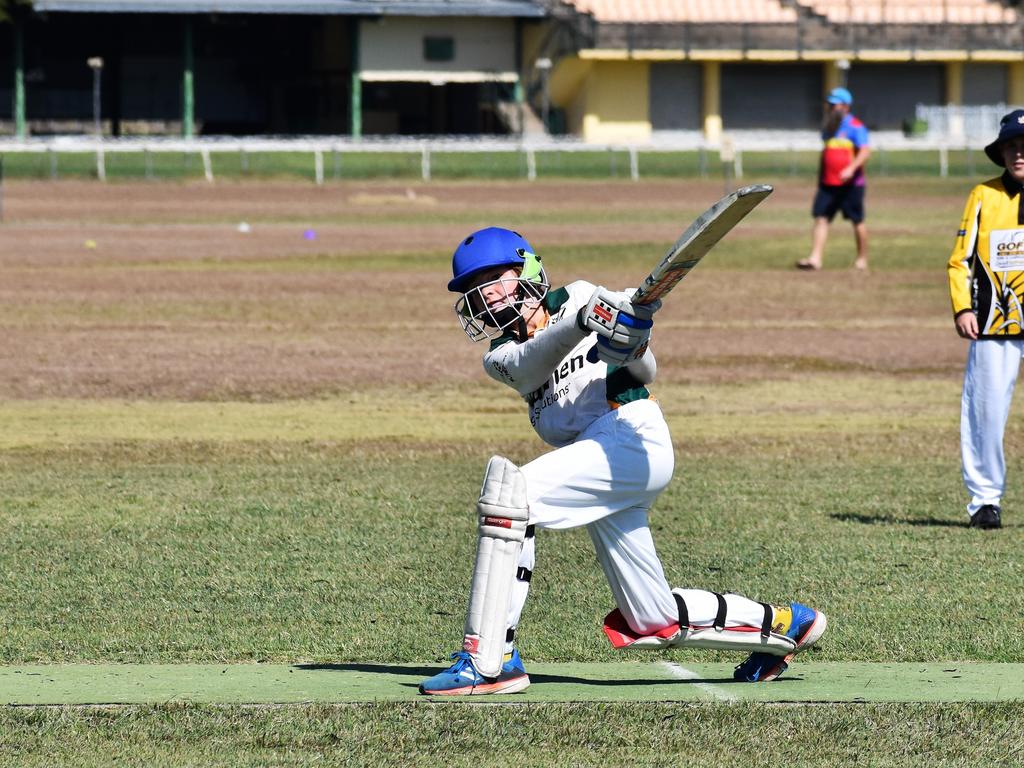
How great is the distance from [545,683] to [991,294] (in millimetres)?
4165

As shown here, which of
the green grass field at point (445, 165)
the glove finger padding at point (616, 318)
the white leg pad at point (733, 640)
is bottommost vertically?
the white leg pad at point (733, 640)

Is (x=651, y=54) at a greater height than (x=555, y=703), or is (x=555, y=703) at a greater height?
(x=651, y=54)

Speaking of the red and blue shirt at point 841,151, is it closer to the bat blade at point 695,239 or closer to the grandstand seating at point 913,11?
the bat blade at point 695,239

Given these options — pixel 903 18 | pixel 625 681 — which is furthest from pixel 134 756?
pixel 903 18

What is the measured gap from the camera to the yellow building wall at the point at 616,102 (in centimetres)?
6044

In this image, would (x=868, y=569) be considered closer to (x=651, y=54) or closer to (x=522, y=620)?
(x=522, y=620)

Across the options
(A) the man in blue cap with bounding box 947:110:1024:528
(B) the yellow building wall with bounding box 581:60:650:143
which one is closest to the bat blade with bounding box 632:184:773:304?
(A) the man in blue cap with bounding box 947:110:1024:528

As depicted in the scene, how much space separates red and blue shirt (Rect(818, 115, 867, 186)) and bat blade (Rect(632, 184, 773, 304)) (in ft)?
54.9

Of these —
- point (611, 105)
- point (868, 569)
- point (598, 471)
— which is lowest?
point (868, 569)

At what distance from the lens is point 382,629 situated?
290 inches

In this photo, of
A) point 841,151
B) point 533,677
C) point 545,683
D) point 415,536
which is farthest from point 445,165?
point 545,683

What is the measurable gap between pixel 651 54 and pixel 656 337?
1676 inches

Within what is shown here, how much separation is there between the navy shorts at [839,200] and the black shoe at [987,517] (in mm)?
12737

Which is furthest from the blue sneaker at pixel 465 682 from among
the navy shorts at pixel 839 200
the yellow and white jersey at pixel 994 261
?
the navy shorts at pixel 839 200
